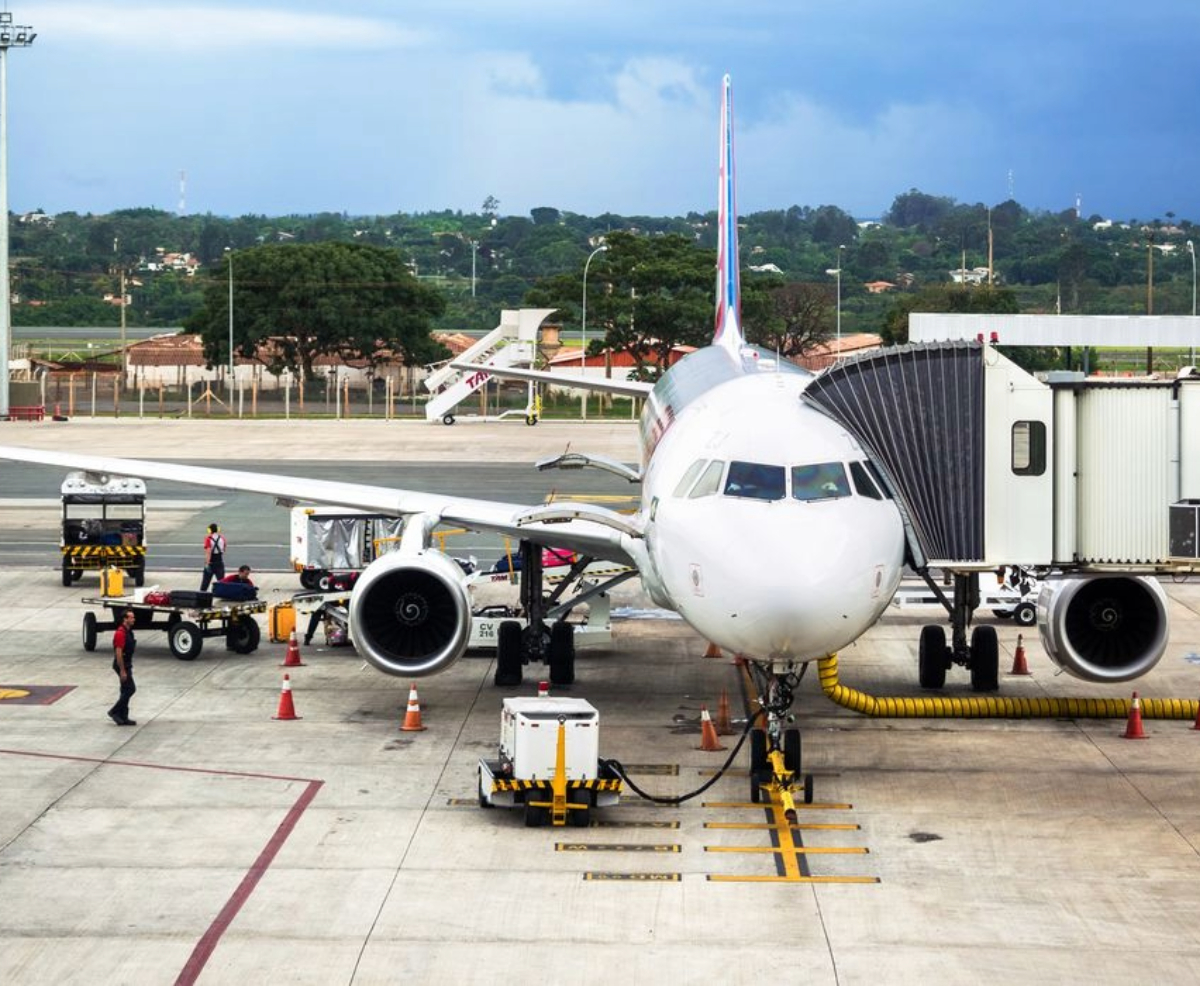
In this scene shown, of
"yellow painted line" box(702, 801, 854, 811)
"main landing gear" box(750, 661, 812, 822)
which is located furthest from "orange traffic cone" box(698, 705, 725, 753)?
"yellow painted line" box(702, 801, 854, 811)

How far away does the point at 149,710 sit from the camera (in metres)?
25.9

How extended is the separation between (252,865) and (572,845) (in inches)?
121

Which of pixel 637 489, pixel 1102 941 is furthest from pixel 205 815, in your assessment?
pixel 637 489

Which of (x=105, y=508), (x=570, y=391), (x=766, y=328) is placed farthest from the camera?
(x=570, y=391)

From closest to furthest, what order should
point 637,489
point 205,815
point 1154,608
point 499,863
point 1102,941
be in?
point 1102,941 < point 499,863 < point 205,815 < point 1154,608 < point 637,489

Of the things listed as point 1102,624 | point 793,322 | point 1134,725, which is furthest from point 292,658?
point 793,322

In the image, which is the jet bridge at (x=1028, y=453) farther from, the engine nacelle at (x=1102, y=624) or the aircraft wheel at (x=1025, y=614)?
the aircraft wheel at (x=1025, y=614)

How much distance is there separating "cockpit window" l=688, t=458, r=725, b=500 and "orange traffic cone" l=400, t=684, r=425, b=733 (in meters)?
5.35

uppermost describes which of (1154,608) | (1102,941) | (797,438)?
(797,438)

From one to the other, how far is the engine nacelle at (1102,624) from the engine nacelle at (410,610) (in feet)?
23.8

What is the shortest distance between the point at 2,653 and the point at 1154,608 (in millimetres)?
16940

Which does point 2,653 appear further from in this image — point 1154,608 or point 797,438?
point 1154,608

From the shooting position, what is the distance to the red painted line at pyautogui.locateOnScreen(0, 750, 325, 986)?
15.6 m

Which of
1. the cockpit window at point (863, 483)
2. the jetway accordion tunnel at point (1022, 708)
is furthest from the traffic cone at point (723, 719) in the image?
the cockpit window at point (863, 483)
